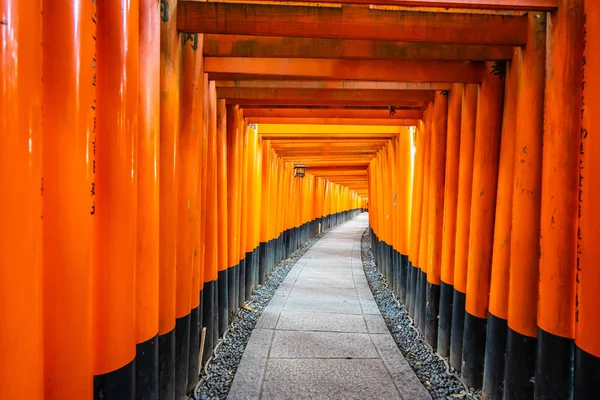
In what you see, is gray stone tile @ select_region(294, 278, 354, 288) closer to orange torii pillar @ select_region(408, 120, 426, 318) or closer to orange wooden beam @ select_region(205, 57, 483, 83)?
orange torii pillar @ select_region(408, 120, 426, 318)

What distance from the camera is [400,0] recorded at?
9.04ft

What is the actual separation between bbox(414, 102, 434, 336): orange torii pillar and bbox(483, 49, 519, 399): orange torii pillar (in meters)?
2.18

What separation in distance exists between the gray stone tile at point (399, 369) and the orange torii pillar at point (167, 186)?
2.32 metres

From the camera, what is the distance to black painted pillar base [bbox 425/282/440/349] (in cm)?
553

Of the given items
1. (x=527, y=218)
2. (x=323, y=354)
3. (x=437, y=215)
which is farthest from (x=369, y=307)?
(x=527, y=218)

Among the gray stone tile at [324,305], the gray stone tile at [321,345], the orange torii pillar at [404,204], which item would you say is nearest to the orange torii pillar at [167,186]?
the gray stone tile at [321,345]

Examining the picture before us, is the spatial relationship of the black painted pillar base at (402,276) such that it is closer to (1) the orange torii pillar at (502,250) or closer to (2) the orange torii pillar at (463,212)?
(2) the orange torii pillar at (463,212)

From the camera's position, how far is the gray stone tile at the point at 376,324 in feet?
20.7

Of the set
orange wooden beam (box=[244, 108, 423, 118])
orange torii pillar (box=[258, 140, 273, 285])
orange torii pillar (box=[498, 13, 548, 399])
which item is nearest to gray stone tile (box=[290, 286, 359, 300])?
orange torii pillar (box=[258, 140, 273, 285])

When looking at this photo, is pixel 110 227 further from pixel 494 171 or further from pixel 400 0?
pixel 494 171

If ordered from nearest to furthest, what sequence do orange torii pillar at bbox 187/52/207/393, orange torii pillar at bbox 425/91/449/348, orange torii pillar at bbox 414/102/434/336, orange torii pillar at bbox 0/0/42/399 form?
orange torii pillar at bbox 0/0/42/399, orange torii pillar at bbox 187/52/207/393, orange torii pillar at bbox 425/91/449/348, orange torii pillar at bbox 414/102/434/336

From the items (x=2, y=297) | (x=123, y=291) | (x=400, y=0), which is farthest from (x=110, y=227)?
(x=400, y=0)

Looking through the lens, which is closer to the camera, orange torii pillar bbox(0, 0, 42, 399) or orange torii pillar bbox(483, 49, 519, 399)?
orange torii pillar bbox(0, 0, 42, 399)

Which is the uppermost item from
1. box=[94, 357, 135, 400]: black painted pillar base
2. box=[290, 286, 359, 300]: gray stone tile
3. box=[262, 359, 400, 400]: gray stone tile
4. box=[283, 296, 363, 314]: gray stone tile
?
box=[94, 357, 135, 400]: black painted pillar base
